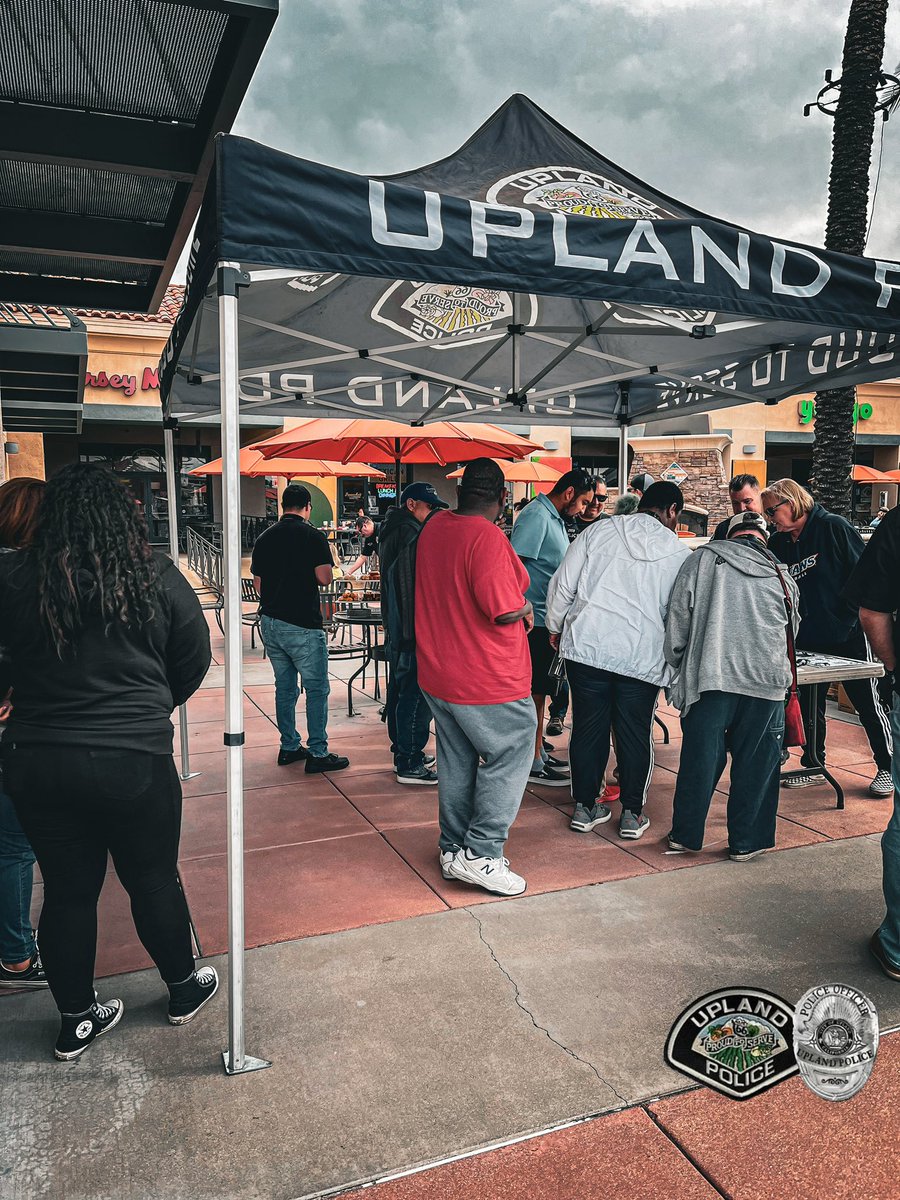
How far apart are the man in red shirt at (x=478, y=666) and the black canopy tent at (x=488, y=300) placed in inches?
42.7

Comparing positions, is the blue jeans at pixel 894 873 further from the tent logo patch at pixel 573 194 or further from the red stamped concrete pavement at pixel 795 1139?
the tent logo patch at pixel 573 194

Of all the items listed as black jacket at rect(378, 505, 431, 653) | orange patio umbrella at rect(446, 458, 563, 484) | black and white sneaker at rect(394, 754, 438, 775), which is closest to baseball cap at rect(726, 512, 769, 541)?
black jacket at rect(378, 505, 431, 653)

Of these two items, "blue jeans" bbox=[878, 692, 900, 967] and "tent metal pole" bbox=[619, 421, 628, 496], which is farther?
"tent metal pole" bbox=[619, 421, 628, 496]

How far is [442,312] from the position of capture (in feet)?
18.4

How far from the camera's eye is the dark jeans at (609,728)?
457 cm

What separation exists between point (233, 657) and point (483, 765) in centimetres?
168

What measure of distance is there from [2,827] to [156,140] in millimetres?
3076

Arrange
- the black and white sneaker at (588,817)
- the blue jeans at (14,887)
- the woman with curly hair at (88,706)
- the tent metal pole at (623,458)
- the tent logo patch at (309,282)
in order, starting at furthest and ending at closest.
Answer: the tent metal pole at (623,458) < the tent logo patch at (309,282) < the black and white sneaker at (588,817) < the blue jeans at (14,887) < the woman with curly hair at (88,706)

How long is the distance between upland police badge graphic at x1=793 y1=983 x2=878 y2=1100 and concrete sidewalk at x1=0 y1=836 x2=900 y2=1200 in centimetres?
9

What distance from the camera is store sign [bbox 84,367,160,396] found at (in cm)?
2039

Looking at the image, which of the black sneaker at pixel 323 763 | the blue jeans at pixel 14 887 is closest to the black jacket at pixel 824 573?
the black sneaker at pixel 323 763

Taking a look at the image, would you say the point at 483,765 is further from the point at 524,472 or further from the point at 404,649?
the point at 524,472

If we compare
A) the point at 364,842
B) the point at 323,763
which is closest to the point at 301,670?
the point at 323,763

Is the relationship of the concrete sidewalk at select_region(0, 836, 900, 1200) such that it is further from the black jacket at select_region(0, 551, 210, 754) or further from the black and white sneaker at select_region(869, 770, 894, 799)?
the black and white sneaker at select_region(869, 770, 894, 799)
